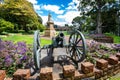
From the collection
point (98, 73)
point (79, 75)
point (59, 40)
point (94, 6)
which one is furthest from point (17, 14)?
point (79, 75)

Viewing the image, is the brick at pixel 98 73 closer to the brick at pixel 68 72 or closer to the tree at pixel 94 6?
the brick at pixel 68 72

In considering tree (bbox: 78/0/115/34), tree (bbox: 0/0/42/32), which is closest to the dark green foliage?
tree (bbox: 78/0/115/34)

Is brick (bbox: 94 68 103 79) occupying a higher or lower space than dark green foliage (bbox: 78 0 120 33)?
lower

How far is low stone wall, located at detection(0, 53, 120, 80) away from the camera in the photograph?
2884mm

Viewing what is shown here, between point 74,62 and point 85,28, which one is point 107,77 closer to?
point 74,62

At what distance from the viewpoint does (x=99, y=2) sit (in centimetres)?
2816

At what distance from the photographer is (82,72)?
11.2 feet

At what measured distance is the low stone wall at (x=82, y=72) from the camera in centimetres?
288

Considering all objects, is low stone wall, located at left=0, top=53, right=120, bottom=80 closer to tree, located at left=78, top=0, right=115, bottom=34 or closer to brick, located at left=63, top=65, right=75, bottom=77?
brick, located at left=63, top=65, right=75, bottom=77

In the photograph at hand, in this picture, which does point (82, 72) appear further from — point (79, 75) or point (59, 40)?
point (59, 40)

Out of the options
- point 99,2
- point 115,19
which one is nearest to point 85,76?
point 99,2

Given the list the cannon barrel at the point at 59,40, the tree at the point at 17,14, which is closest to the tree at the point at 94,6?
the tree at the point at 17,14

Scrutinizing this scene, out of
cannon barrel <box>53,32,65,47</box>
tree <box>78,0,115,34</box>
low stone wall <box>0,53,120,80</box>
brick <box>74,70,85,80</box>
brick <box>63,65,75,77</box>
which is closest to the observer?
low stone wall <box>0,53,120,80</box>

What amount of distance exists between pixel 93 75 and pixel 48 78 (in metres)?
1.18
